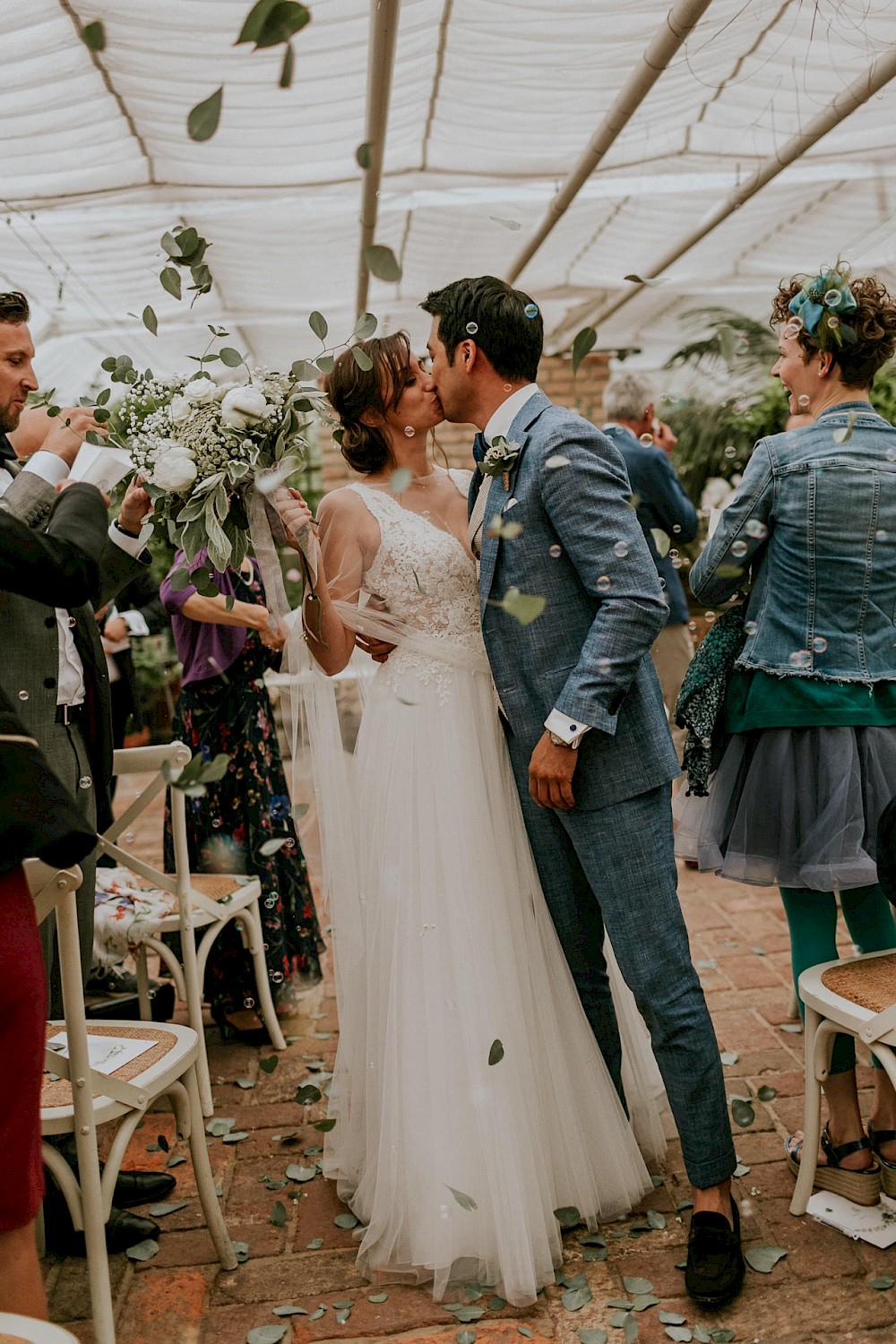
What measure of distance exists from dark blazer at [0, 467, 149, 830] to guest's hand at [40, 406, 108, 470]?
3.5 inches

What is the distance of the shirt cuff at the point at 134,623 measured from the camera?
502 centimetres

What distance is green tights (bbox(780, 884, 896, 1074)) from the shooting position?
8.75 feet

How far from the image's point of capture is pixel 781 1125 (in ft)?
9.70

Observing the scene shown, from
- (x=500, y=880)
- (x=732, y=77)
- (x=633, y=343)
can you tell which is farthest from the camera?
(x=633, y=343)

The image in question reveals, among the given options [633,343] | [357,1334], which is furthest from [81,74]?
[633,343]

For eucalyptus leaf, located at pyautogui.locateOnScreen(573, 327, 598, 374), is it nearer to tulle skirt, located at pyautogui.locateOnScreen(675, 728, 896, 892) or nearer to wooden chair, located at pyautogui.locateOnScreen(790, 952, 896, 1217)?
tulle skirt, located at pyautogui.locateOnScreen(675, 728, 896, 892)

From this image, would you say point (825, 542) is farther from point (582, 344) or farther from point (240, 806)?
point (240, 806)

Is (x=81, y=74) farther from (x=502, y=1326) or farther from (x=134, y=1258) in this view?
(x=502, y=1326)

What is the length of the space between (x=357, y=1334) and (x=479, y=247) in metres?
5.97

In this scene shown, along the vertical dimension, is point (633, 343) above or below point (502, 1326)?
above

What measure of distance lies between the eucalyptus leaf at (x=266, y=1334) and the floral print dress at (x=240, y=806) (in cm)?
164

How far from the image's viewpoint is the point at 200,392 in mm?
2307

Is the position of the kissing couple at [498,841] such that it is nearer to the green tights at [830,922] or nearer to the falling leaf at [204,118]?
the green tights at [830,922]

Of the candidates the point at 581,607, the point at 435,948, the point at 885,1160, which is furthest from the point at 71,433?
the point at 885,1160
